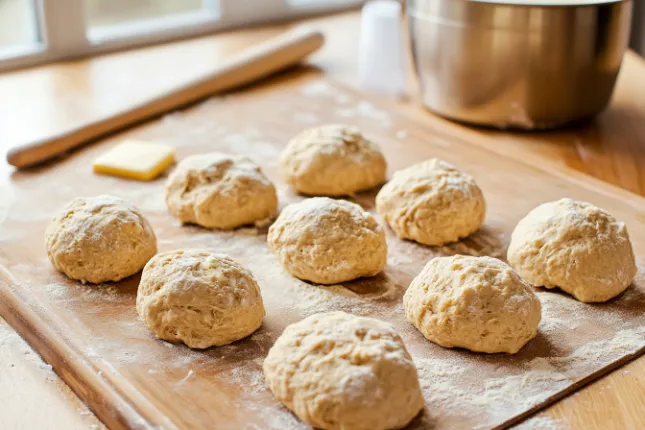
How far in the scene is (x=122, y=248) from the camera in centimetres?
177

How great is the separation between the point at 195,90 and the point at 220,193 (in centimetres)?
78

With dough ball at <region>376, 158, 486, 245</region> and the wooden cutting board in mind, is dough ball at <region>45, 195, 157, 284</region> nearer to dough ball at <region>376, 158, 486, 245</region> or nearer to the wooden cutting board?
the wooden cutting board

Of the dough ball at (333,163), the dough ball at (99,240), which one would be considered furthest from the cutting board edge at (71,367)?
the dough ball at (333,163)

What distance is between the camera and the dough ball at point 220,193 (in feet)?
6.52

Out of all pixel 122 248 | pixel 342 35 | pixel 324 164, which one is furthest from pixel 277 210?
pixel 342 35

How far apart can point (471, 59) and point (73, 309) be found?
134 cm

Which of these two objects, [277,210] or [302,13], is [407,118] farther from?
[302,13]

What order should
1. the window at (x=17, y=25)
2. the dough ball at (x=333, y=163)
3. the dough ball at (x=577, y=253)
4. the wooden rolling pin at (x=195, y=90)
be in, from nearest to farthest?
the dough ball at (x=577, y=253) < the dough ball at (x=333, y=163) < the wooden rolling pin at (x=195, y=90) < the window at (x=17, y=25)

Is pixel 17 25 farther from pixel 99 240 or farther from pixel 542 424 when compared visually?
pixel 542 424

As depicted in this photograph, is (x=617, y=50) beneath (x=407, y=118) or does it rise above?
above

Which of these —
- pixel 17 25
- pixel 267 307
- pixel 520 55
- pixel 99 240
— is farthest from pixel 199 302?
pixel 17 25

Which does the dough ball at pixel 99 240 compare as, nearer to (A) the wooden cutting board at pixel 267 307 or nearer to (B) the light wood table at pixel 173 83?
(A) the wooden cutting board at pixel 267 307

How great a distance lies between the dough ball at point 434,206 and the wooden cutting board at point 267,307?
4cm

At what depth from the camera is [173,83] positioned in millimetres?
2781
